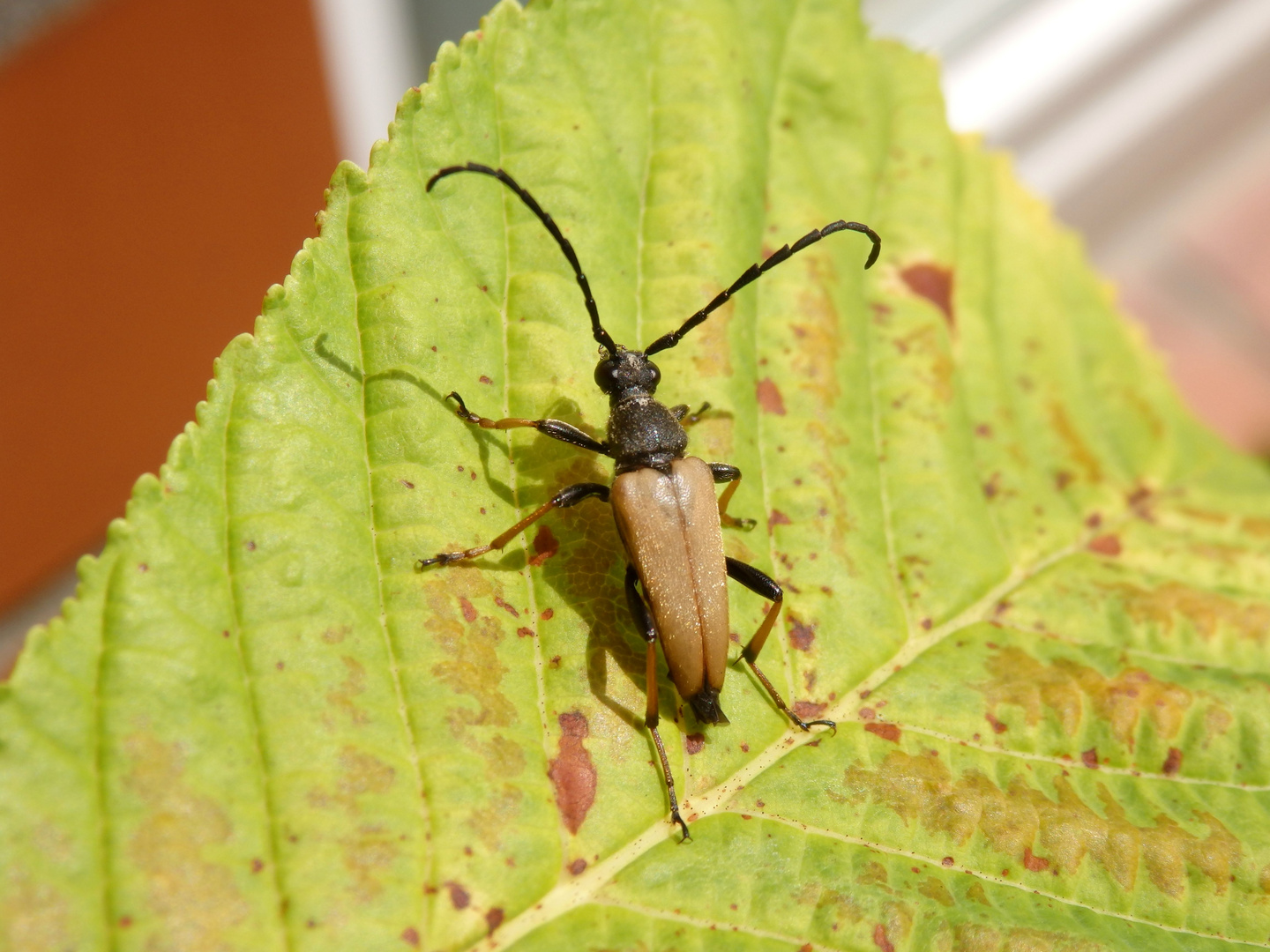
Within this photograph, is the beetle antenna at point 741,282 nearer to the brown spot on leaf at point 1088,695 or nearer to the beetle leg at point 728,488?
the beetle leg at point 728,488

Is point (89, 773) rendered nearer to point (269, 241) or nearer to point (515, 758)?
point (515, 758)

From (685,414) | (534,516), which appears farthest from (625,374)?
(534,516)

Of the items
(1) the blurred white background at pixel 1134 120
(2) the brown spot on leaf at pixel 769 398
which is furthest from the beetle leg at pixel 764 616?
(1) the blurred white background at pixel 1134 120

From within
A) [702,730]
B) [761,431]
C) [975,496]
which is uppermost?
[761,431]

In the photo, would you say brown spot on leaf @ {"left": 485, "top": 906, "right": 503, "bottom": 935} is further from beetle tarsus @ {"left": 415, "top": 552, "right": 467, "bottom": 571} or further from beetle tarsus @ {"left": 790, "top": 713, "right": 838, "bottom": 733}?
beetle tarsus @ {"left": 790, "top": 713, "right": 838, "bottom": 733}

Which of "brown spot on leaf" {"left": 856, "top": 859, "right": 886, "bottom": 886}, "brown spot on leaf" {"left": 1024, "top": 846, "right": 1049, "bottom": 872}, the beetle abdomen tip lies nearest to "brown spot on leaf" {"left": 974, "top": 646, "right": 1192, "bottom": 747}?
"brown spot on leaf" {"left": 1024, "top": 846, "right": 1049, "bottom": 872}

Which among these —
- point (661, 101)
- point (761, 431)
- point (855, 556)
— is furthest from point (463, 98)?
point (855, 556)
